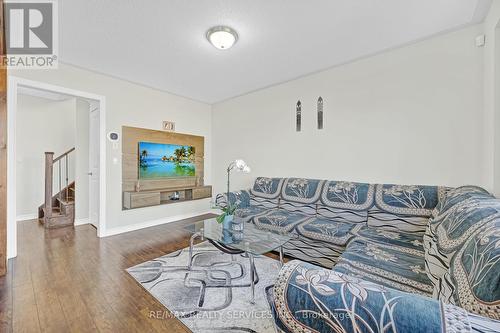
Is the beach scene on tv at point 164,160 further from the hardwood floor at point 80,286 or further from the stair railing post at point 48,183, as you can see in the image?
the stair railing post at point 48,183

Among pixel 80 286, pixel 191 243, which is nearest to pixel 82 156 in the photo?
pixel 80 286

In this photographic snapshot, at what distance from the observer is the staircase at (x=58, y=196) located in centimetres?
379

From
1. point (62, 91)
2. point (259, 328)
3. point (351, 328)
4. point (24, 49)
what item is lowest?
point (259, 328)

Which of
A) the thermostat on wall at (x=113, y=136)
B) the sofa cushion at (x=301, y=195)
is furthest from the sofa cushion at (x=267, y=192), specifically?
the thermostat on wall at (x=113, y=136)

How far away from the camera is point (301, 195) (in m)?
3.10

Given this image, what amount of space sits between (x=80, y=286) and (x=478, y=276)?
2719mm

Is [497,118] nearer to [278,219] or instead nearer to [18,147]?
[278,219]

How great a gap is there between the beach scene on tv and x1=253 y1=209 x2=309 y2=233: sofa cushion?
7.42ft

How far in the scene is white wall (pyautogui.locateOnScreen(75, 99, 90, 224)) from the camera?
4.07m

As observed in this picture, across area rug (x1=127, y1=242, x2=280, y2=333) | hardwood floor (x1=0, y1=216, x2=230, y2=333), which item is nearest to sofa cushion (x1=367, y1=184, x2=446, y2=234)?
area rug (x1=127, y1=242, x2=280, y2=333)

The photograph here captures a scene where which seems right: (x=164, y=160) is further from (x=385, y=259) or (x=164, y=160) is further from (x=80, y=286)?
(x=385, y=259)

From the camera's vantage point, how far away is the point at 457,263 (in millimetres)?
858

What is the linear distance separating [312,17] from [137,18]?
1685 millimetres

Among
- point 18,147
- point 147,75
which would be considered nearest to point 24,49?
point 147,75
